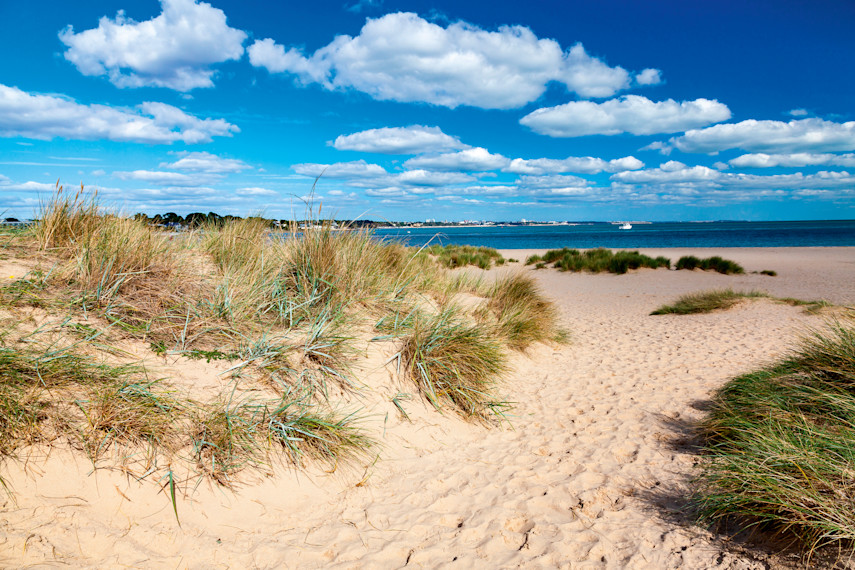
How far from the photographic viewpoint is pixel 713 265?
2131 cm

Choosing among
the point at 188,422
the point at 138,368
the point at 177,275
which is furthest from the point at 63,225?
the point at 188,422

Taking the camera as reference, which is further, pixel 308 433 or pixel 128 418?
pixel 308 433

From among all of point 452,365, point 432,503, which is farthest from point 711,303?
point 432,503

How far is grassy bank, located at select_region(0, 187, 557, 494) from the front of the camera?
9.11ft

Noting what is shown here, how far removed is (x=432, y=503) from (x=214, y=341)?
237 centimetres

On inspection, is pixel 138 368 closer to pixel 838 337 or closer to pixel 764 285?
pixel 838 337

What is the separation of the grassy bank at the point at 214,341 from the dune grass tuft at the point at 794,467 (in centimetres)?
232

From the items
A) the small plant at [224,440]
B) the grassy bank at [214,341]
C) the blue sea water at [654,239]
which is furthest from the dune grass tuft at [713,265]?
the small plant at [224,440]

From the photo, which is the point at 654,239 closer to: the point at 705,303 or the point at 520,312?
the point at 705,303

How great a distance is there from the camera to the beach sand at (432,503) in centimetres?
239

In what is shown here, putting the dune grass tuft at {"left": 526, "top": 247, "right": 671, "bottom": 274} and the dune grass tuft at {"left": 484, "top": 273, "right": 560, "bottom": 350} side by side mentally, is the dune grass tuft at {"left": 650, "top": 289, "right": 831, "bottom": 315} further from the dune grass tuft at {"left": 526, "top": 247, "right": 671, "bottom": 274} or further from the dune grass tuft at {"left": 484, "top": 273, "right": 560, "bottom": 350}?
the dune grass tuft at {"left": 526, "top": 247, "right": 671, "bottom": 274}

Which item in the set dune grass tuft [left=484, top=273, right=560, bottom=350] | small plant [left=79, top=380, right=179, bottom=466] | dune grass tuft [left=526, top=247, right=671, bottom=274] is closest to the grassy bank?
small plant [left=79, top=380, right=179, bottom=466]

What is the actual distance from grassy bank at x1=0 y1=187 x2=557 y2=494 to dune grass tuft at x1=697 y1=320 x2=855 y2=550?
232 centimetres

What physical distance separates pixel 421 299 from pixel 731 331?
702cm
